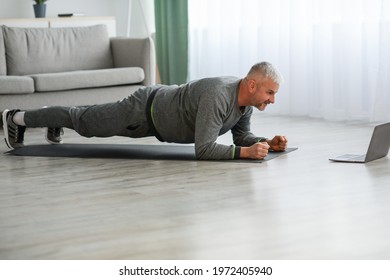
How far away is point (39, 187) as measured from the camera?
3.75 meters

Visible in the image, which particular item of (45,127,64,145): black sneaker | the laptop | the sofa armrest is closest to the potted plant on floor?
the sofa armrest

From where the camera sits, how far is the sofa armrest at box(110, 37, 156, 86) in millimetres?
6594

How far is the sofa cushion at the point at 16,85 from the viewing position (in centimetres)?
595

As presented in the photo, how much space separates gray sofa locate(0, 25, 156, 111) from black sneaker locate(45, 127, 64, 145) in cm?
104

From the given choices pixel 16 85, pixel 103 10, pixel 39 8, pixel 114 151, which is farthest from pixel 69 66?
pixel 114 151

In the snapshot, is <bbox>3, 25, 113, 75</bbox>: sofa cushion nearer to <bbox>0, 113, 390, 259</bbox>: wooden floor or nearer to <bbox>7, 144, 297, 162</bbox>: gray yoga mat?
<bbox>7, 144, 297, 162</bbox>: gray yoga mat

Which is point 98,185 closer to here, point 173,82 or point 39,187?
point 39,187

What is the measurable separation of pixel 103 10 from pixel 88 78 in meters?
2.30

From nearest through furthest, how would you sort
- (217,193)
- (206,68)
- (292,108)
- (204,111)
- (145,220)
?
(145,220), (217,193), (204,111), (292,108), (206,68)

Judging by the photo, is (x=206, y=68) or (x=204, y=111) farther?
(x=206, y=68)

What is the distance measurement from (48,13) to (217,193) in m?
5.03

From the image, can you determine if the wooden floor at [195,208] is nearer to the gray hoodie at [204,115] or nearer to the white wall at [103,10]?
the gray hoodie at [204,115]

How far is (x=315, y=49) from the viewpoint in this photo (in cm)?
632

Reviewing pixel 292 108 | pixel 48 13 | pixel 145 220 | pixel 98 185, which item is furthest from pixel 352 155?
pixel 48 13
